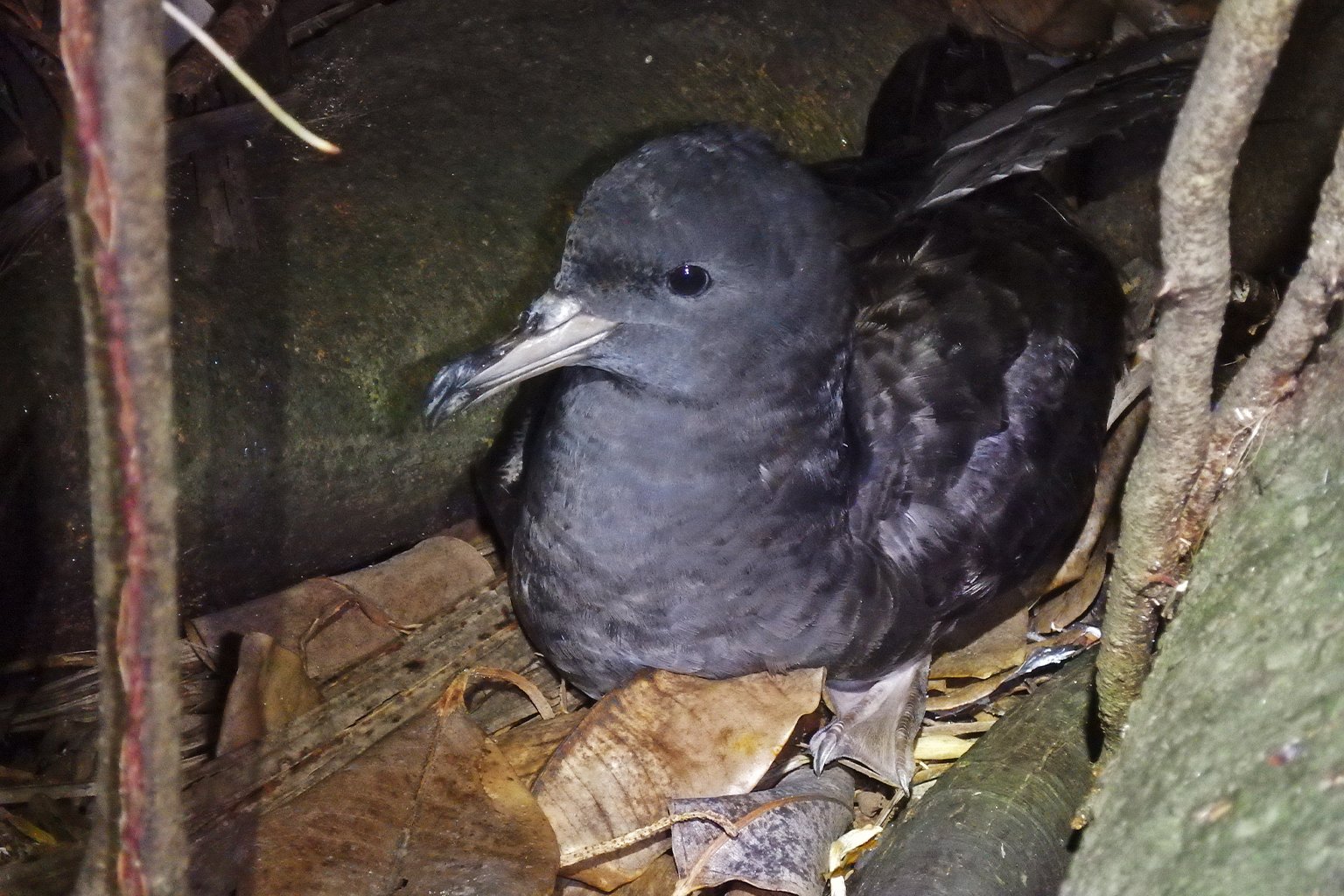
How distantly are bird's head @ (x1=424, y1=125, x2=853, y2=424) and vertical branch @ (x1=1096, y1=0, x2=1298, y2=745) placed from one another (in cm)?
74

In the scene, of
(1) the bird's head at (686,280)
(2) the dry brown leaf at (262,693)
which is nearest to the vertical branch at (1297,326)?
(1) the bird's head at (686,280)

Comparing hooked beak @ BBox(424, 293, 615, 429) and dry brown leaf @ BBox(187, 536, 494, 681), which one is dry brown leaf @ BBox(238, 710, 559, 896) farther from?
hooked beak @ BBox(424, 293, 615, 429)

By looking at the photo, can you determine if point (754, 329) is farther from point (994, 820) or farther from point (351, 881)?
point (351, 881)

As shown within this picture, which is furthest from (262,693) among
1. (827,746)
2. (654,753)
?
(827,746)

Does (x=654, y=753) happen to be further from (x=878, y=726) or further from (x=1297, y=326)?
(x=1297, y=326)

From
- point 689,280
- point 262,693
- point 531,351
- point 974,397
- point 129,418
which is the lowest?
point 262,693

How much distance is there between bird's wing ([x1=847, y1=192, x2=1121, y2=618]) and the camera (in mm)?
2971

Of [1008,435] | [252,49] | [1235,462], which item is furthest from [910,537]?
[252,49]

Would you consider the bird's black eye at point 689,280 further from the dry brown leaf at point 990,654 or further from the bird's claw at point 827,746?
the dry brown leaf at point 990,654

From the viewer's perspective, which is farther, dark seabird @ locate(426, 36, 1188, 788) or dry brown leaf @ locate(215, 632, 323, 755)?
dry brown leaf @ locate(215, 632, 323, 755)

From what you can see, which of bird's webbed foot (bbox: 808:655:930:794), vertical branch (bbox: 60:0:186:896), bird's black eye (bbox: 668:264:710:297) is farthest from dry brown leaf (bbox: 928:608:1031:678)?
vertical branch (bbox: 60:0:186:896)

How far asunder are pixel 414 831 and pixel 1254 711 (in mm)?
1523

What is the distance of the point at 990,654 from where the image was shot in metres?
3.26

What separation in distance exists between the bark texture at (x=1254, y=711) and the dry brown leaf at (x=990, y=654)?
122 cm
